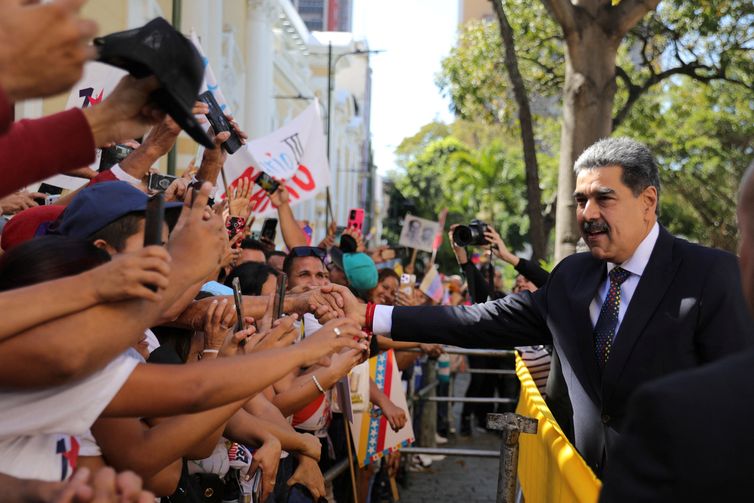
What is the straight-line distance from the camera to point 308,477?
4453 millimetres

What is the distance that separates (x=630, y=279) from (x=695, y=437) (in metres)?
2.71

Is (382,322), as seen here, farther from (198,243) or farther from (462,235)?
(198,243)

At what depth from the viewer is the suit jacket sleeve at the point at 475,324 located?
4754mm

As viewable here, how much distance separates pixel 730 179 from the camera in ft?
107

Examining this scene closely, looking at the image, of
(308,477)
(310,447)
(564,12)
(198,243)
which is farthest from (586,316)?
(564,12)

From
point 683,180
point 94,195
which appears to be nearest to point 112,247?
point 94,195

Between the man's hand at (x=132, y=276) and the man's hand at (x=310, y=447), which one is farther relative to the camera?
the man's hand at (x=310, y=447)

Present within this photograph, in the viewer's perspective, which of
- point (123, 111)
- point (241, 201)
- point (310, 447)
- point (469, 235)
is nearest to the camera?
point (123, 111)

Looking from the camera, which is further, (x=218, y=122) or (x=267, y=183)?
(x=267, y=183)

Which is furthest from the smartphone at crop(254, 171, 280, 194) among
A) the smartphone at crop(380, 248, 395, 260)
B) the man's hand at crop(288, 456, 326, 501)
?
the man's hand at crop(288, 456, 326, 501)

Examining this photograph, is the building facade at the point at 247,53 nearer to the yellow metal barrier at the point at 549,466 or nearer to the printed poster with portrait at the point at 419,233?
the printed poster with portrait at the point at 419,233

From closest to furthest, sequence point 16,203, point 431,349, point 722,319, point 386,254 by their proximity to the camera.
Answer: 1. point 722,319
2. point 16,203
3. point 431,349
4. point 386,254

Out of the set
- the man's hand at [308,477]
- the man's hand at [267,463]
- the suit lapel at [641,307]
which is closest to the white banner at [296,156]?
the man's hand at [308,477]

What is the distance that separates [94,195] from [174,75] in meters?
0.76
